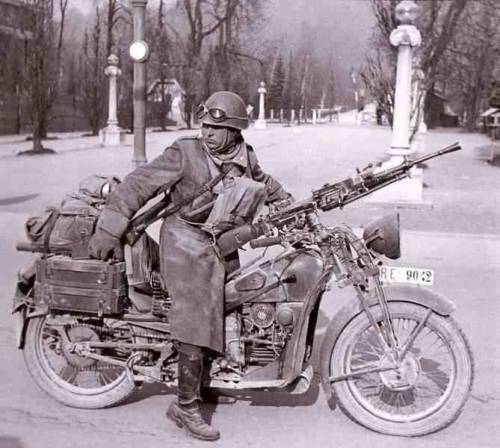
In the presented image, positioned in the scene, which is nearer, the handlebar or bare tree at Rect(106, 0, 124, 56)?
the handlebar

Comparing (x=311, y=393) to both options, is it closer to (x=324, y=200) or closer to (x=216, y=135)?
(x=324, y=200)

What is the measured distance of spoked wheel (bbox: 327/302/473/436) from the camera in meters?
3.55

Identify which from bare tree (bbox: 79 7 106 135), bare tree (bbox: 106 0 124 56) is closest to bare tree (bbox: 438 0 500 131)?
bare tree (bbox: 106 0 124 56)

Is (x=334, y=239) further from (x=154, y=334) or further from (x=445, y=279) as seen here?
(x=445, y=279)

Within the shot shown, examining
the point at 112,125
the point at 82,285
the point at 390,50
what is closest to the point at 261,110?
the point at 112,125

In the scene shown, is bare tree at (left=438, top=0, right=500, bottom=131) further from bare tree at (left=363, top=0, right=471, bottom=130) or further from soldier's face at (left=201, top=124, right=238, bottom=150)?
→ soldier's face at (left=201, top=124, right=238, bottom=150)

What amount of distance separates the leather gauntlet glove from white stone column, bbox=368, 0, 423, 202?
10.3 metres

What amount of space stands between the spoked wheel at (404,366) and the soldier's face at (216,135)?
104cm

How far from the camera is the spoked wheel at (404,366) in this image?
11.7 ft

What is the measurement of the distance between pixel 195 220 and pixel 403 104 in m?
11.2

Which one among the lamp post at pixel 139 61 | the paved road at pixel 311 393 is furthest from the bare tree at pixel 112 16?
the lamp post at pixel 139 61

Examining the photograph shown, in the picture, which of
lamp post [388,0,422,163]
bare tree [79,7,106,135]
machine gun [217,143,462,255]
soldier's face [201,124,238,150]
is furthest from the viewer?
bare tree [79,7,106,135]

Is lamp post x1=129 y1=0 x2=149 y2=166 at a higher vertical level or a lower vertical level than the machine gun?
higher

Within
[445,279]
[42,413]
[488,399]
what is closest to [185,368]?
[42,413]
